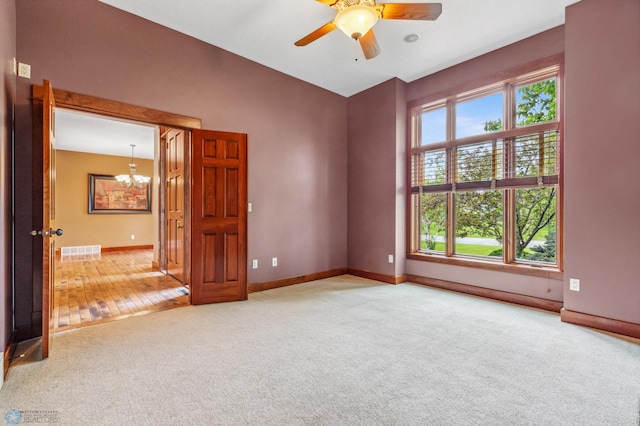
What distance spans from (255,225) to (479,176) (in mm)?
3125

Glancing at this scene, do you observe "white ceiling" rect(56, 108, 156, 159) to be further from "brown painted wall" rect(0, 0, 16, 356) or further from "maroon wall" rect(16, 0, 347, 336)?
"brown painted wall" rect(0, 0, 16, 356)

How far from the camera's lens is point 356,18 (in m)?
2.36

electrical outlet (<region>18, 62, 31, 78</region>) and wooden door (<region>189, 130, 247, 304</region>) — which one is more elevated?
electrical outlet (<region>18, 62, 31, 78</region>)

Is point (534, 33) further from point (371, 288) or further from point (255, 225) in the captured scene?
point (255, 225)

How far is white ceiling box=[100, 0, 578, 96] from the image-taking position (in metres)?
3.09

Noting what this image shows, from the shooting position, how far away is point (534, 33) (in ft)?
11.6

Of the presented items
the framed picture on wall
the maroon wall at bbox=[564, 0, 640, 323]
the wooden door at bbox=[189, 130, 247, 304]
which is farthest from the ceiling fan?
the framed picture on wall

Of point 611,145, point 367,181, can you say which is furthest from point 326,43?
point 611,145

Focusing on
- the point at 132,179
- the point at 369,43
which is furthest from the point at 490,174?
the point at 132,179

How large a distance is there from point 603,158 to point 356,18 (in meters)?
2.65

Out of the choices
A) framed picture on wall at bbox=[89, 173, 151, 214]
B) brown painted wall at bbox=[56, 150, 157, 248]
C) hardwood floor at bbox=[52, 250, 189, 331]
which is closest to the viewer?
hardwood floor at bbox=[52, 250, 189, 331]

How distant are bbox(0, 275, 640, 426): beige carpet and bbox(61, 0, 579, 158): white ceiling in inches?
108

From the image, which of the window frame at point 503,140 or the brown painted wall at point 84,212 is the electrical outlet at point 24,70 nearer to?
the window frame at point 503,140

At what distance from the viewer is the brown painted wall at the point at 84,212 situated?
7918mm
